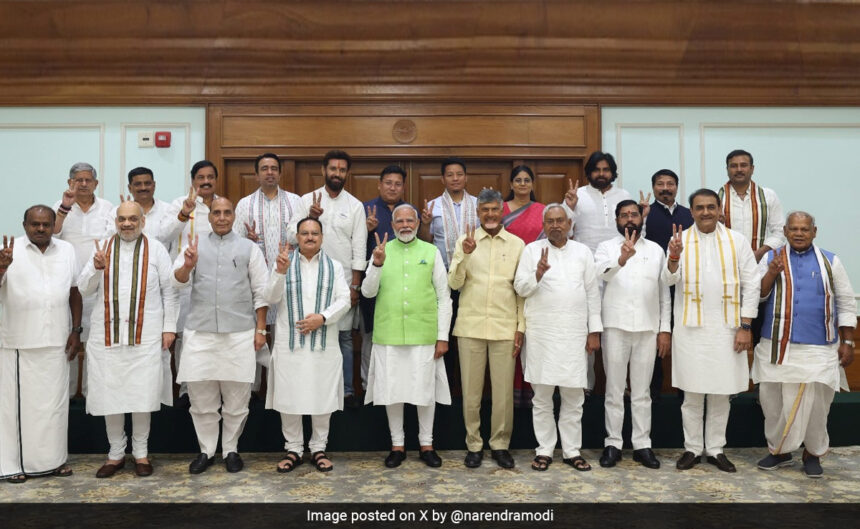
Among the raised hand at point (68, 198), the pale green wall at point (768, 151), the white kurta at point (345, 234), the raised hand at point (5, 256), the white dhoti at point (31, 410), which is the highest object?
the pale green wall at point (768, 151)

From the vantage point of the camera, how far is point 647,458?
4.05 m

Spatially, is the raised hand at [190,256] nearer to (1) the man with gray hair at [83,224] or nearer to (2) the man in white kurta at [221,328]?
(2) the man in white kurta at [221,328]

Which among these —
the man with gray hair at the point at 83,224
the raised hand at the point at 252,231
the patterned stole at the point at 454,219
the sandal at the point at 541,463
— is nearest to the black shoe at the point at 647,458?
the sandal at the point at 541,463

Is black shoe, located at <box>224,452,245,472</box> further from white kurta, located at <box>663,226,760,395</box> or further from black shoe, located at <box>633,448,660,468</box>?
white kurta, located at <box>663,226,760,395</box>

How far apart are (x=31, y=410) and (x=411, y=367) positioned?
2.10 metres

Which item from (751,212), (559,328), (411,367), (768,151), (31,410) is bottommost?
(31,410)

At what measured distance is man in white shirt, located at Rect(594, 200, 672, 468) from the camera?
13.3 ft

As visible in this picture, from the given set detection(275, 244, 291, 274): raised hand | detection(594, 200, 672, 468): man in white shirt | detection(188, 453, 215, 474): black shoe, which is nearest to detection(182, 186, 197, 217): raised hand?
detection(275, 244, 291, 274): raised hand

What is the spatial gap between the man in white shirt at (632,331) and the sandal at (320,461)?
155cm

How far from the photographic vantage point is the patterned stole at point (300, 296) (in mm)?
3986

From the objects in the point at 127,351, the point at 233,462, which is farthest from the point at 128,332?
the point at 233,462

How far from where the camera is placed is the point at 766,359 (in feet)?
13.2

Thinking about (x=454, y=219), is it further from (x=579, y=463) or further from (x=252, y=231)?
(x=579, y=463)

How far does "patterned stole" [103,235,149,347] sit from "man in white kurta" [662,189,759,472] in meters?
2.93
